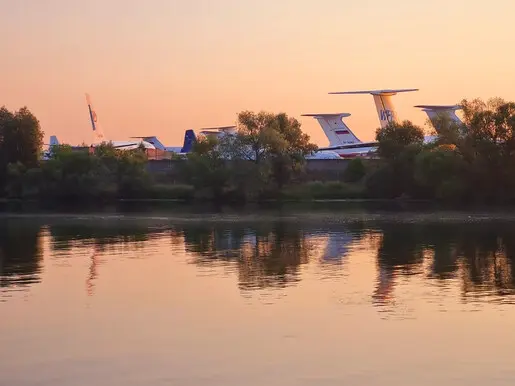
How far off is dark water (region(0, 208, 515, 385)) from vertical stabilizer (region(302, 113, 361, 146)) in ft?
335

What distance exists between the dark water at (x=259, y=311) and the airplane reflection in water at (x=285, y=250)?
8cm

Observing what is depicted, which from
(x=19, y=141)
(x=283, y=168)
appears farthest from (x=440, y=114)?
(x=19, y=141)

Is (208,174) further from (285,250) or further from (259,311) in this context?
(259,311)

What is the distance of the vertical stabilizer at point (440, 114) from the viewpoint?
285ft

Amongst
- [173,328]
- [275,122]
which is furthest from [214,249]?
[275,122]

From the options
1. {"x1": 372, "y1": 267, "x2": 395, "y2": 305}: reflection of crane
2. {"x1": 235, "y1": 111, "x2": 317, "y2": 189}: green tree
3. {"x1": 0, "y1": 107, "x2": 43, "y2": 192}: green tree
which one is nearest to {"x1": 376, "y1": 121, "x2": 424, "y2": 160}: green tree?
{"x1": 235, "y1": 111, "x2": 317, "y2": 189}: green tree

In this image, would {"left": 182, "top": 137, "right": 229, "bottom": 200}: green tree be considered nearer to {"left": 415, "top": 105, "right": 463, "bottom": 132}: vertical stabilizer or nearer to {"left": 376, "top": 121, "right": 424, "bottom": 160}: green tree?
{"left": 376, "top": 121, "right": 424, "bottom": 160}: green tree

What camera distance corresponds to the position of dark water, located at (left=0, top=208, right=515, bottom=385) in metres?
15.4

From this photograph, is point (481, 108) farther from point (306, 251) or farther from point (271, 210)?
point (306, 251)

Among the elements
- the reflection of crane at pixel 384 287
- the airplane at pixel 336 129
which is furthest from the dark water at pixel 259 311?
the airplane at pixel 336 129

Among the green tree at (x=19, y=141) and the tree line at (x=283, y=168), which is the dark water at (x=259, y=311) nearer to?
the tree line at (x=283, y=168)

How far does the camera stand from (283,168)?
90.4m

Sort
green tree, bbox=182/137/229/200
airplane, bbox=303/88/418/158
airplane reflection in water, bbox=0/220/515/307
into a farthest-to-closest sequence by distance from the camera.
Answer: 1. airplane, bbox=303/88/418/158
2. green tree, bbox=182/137/229/200
3. airplane reflection in water, bbox=0/220/515/307

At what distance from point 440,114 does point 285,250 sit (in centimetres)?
5571
